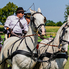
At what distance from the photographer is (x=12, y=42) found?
4738 millimetres

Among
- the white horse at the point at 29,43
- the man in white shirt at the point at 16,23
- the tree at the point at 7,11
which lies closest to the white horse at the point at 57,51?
the white horse at the point at 29,43

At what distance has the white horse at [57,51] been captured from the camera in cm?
403

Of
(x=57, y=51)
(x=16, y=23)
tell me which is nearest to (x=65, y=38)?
(x=57, y=51)

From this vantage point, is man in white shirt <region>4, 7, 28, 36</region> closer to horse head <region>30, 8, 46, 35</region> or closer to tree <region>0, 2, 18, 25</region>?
horse head <region>30, 8, 46, 35</region>

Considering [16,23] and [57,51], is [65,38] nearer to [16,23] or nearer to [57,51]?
[57,51]

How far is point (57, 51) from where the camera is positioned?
14.9 feet

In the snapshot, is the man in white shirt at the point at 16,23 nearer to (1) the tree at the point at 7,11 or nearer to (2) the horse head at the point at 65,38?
(2) the horse head at the point at 65,38

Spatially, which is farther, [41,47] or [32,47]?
[41,47]

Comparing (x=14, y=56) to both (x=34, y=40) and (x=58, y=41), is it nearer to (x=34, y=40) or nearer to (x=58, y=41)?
(x=34, y=40)

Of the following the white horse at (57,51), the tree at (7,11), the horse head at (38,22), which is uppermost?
the tree at (7,11)

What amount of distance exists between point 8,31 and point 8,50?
99 centimetres

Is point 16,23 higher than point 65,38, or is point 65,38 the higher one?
point 16,23

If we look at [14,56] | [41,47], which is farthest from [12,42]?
[41,47]

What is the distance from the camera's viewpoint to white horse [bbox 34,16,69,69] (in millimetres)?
4031
